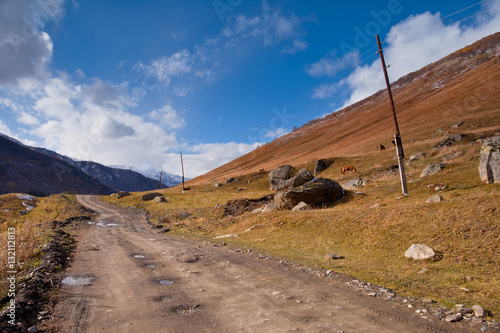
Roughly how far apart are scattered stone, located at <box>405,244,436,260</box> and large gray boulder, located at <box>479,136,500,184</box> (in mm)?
11582

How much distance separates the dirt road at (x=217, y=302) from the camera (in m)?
5.16

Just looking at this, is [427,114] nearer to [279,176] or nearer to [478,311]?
[279,176]

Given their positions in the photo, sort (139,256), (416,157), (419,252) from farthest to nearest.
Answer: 1. (416,157)
2. (139,256)
3. (419,252)

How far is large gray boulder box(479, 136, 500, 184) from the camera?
16469 mm

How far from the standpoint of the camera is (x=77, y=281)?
325 inches

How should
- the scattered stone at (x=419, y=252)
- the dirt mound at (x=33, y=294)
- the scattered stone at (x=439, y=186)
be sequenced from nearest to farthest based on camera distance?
the dirt mound at (x=33, y=294) → the scattered stone at (x=419, y=252) → the scattered stone at (x=439, y=186)

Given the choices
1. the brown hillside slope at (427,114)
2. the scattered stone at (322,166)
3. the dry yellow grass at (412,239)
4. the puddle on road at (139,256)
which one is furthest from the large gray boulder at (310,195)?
the brown hillside slope at (427,114)

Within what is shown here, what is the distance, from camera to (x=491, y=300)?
19.2ft

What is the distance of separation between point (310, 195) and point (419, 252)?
14276 mm

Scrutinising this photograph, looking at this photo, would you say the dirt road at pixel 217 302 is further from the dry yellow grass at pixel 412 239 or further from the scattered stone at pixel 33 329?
the dry yellow grass at pixel 412 239

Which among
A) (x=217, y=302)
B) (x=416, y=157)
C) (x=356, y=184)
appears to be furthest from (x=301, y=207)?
(x=416, y=157)

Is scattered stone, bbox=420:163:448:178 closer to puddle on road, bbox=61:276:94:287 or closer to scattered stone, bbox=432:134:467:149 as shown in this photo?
scattered stone, bbox=432:134:467:149

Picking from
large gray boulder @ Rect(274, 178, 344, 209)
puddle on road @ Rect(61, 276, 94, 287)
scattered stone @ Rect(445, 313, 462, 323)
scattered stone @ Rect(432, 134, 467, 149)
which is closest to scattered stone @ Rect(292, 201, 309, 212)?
large gray boulder @ Rect(274, 178, 344, 209)

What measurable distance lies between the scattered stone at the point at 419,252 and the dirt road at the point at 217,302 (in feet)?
13.4
